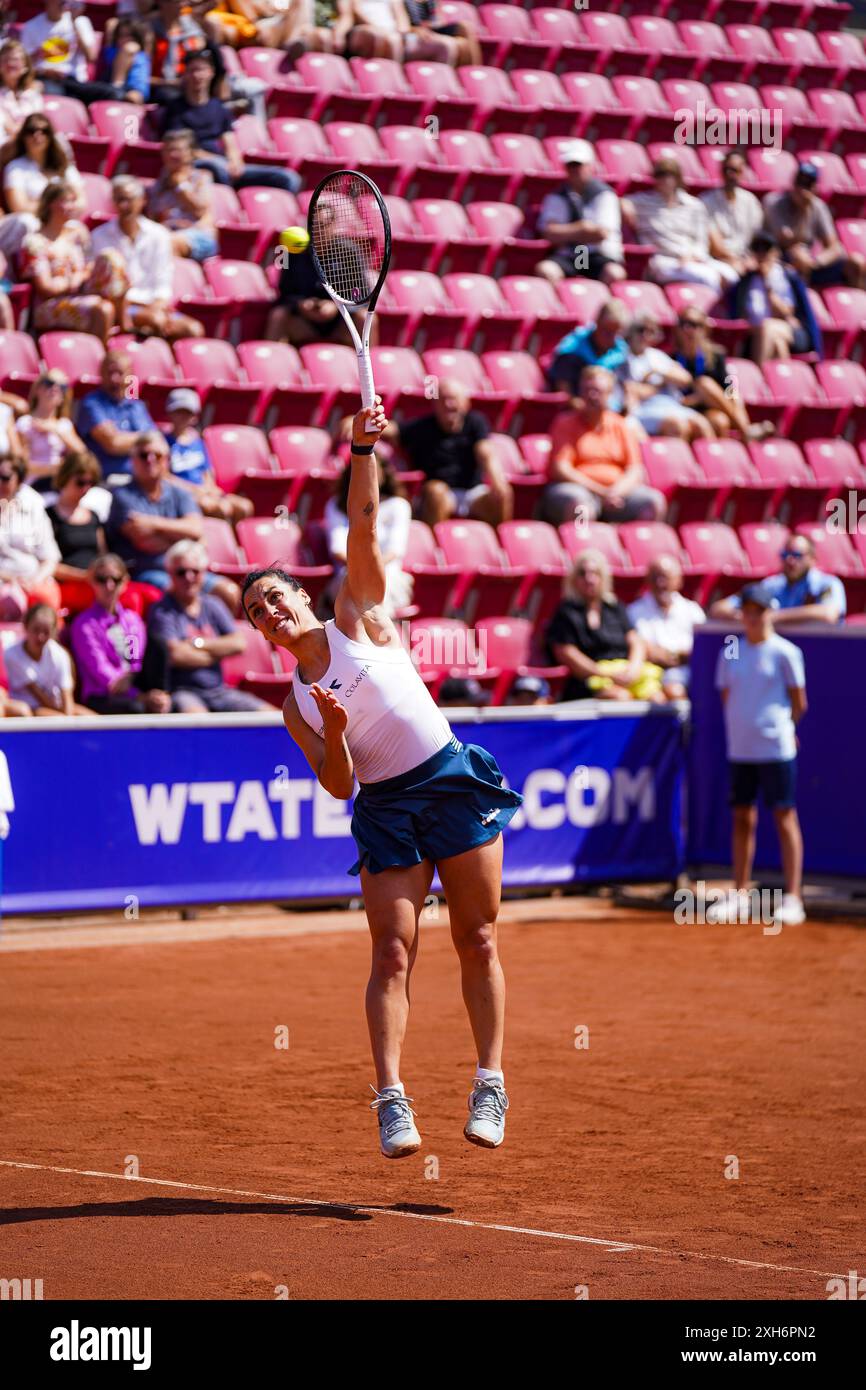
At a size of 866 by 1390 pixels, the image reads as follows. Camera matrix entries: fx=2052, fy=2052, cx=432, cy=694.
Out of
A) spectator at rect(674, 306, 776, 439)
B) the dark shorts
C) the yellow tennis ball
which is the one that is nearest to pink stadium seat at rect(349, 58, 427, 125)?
spectator at rect(674, 306, 776, 439)

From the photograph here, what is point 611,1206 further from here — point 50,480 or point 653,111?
point 653,111

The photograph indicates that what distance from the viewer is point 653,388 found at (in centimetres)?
1644

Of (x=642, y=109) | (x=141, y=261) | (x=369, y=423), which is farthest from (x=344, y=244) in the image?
(x=642, y=109)

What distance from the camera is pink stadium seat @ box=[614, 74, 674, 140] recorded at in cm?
1905

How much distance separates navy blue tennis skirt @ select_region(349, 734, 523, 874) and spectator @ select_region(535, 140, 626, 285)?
37.3ft

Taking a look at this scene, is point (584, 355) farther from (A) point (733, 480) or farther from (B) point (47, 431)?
(B) point (47, 431)

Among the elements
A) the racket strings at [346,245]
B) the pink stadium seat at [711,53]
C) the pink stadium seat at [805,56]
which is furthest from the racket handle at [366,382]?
the pink stadium seat at [805,56]

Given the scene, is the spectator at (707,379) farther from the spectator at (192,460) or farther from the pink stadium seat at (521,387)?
the spectator at (192,460)

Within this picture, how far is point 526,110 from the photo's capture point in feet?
59.9

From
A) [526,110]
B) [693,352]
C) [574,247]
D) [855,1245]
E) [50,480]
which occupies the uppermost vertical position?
[526,110]

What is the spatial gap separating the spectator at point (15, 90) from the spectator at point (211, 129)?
1.24 m

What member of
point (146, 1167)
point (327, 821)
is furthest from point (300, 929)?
point (146, 1167)

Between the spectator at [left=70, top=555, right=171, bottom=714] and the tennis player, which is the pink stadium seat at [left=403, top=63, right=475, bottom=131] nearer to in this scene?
the spectator at [left=70, top=555, right=171, bottom=714]

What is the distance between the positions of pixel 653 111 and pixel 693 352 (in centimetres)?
378
